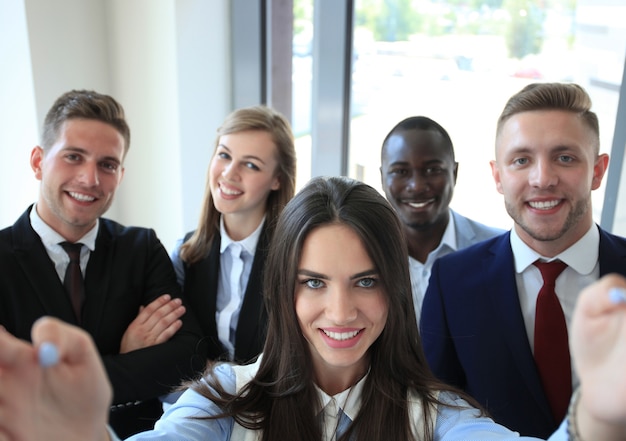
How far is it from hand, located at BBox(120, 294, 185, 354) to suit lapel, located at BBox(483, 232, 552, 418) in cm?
103

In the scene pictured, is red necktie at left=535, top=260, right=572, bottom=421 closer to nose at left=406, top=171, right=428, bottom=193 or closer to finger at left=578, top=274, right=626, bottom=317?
nose at left=406, top=171, right=428, bottom=193

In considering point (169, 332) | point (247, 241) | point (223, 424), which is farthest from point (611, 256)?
point (169, 332)

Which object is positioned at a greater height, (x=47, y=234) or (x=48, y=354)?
(x=48, y=354)

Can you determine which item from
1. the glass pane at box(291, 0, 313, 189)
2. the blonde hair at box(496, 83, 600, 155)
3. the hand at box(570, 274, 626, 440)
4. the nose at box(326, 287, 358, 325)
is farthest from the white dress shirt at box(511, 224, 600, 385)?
the glass pane at box(291, 0, 313, 189)

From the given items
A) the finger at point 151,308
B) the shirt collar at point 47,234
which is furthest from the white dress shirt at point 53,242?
the finger at point 151,308

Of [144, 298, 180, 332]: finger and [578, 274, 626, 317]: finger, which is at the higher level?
[578, 274, 626, 317]: finger

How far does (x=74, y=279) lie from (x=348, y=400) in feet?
3.48

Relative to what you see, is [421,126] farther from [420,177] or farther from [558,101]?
[558,101]

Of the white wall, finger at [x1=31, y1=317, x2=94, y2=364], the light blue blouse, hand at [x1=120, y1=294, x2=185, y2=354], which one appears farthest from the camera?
the white wall

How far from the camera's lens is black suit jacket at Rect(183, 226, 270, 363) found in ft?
7.82

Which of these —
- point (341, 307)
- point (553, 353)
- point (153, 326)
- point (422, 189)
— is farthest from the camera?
point (422, 189)

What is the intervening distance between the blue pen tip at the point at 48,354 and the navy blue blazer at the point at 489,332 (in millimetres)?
1316

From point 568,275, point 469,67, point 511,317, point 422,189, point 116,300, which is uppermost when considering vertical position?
point 469,67

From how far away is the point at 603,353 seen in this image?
0.94 metres
